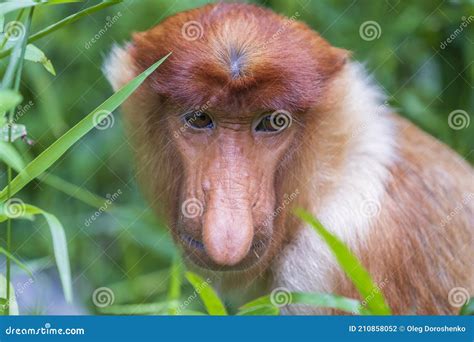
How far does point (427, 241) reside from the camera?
13.5 feet

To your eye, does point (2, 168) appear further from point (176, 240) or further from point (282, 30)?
point (282, 30)

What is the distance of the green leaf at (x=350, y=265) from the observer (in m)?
2.95

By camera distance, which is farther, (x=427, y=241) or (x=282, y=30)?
(x=427, y=241)

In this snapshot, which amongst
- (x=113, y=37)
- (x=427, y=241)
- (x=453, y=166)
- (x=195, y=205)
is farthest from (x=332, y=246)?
(x=113, y=37)

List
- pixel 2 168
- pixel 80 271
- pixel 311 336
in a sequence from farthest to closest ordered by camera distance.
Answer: pixel 80 271 → pixel 2 168 → pixel 311 336

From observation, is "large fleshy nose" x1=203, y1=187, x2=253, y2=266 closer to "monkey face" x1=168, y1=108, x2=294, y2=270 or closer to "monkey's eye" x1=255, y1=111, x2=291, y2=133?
"monkey face" x1=168, y1=108, x2=294, y2=270

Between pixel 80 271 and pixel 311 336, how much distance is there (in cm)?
259
